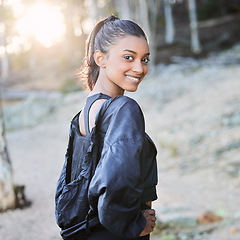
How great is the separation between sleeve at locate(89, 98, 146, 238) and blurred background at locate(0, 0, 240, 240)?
927mm

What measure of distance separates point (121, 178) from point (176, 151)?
7.29 meters

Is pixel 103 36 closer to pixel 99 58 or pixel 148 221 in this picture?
pixel 99 58

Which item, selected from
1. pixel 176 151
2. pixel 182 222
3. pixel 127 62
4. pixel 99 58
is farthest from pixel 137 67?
pixel 176 151

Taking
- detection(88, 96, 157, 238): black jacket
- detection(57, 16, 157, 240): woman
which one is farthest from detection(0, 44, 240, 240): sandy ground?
detection(88, 96, 157, 238): black jacket

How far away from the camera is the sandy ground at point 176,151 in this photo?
206 inches

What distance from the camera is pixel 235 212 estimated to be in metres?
5.01

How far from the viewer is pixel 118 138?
1350mm

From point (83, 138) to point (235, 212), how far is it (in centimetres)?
408

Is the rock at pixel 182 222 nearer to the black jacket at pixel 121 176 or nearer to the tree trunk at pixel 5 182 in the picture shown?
the tree trunk at pixel 5 182

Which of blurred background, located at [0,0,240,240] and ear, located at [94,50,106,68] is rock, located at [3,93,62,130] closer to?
blurred background, located at [0,0,240,240]

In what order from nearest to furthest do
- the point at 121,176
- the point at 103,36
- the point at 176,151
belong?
the point at 121,176, the point at 103,36, the point at 176,151

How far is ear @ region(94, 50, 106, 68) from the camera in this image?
1.66 m

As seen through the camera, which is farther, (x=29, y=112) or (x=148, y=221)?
(x=29, y=112)

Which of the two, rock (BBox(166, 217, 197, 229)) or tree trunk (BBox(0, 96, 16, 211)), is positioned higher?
tree trunk (BBox(0, 96, 16, 211))
